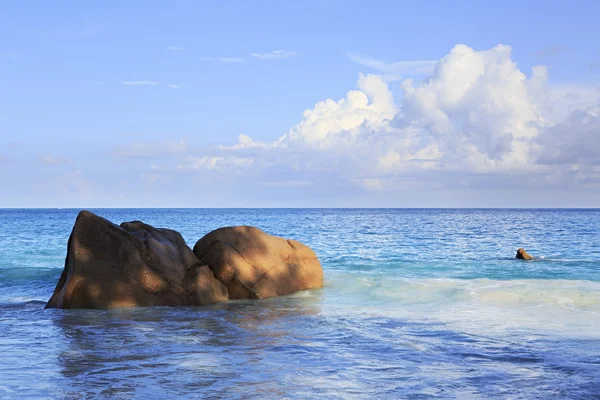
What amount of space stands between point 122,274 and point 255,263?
3.76 m

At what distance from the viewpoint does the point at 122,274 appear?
14.6 m

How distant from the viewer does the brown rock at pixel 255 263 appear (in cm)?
1620

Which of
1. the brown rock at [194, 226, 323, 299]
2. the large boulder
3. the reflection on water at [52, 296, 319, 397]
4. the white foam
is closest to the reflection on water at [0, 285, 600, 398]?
the reflection on water at [52, 296, 319, 397]

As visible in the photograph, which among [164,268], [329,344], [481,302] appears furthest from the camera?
[481,302]

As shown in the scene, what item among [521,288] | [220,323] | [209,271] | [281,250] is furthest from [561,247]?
[220,323]

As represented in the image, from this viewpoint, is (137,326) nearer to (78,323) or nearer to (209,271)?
(78,323)

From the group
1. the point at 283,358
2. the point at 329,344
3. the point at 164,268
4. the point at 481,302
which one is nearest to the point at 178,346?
the point at 283,358

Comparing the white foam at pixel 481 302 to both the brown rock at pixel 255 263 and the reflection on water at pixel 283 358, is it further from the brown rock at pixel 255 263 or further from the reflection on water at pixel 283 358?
the brown rock at pixel 255 263

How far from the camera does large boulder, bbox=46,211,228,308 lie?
14305mm

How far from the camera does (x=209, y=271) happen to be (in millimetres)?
15977

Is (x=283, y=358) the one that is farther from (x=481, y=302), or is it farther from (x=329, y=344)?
(x=481, y=302)

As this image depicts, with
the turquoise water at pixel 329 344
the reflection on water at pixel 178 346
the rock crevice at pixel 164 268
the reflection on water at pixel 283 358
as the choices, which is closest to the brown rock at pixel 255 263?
the rock crevice at pixel 164 268

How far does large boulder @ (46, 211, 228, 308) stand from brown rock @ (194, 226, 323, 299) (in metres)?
0.74

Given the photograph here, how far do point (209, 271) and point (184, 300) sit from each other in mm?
1293
